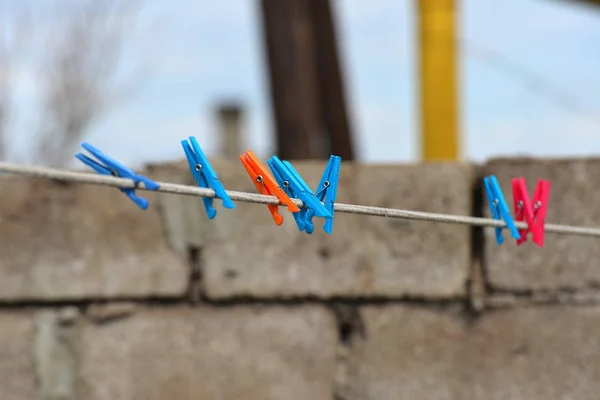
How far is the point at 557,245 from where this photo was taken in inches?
80.0

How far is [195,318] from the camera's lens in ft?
6.87

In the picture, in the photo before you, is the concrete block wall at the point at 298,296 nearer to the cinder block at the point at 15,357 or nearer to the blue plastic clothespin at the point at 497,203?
the cinder block at the point at 15,357

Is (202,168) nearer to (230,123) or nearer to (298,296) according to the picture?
(298,296)

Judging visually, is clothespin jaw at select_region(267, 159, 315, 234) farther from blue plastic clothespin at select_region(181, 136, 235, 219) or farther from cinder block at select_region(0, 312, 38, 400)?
cinder block at select_region(0, 312, 38, 400)

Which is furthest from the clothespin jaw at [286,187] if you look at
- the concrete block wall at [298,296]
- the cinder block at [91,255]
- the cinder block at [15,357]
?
the cinder block at [15,357]

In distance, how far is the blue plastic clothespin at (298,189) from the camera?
47.2 inches

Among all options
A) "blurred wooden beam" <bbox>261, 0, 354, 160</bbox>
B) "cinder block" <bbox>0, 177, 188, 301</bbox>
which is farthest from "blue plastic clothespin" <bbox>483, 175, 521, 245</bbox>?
"blurred wooden beam" <bbox>261, 0, 354, 160</bbox>

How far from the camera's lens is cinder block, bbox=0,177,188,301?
2.09 metres

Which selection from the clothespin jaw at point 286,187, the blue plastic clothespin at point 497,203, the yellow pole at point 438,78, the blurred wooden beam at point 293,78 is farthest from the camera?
the yellow pole at point 438,78

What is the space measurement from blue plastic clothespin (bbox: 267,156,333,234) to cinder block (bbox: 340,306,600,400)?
92 cm

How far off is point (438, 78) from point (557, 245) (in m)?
2.23

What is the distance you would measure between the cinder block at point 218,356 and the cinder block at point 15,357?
16 cm

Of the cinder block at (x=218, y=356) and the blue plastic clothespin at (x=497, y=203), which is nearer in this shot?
the blue plastic clothespin at (x=497, y=203)

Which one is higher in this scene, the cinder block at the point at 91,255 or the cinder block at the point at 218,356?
the cinder block at the point at 91,255
